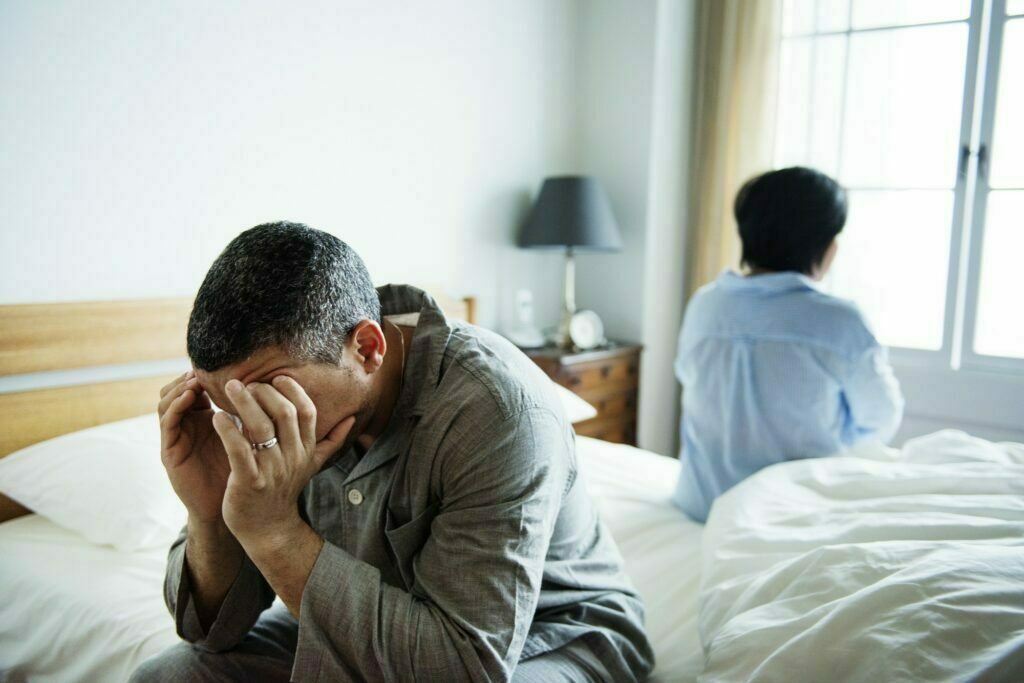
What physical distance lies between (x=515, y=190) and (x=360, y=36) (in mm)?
870

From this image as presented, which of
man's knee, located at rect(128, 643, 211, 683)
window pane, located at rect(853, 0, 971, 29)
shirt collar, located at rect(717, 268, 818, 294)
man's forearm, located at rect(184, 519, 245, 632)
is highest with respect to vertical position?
window pane, located at rect(853, 0, 971, 29)

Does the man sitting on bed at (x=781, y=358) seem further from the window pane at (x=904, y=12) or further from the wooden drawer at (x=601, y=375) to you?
the window pane at (x=904, y=12)

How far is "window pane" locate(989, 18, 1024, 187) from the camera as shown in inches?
102

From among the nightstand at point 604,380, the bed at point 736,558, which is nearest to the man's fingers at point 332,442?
the bed at point 736,558

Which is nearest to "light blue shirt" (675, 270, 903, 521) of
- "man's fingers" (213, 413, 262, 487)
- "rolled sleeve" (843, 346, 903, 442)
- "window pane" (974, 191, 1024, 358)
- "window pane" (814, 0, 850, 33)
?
"rolled sleeve" (843, 346, 903, 442)

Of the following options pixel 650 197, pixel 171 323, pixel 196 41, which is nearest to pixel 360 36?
pixel 196 41

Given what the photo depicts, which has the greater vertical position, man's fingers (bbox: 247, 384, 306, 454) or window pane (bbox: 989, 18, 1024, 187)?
window pane (bbox: 989, 18, 1024, 187)

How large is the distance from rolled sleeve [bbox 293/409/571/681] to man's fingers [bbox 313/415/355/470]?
11cm

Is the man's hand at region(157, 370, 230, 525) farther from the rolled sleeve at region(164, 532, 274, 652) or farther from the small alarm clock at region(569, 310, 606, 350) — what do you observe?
the small alarm clock at region(569, 310, 606, 350)

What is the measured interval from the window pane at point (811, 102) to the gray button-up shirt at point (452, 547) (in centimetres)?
237

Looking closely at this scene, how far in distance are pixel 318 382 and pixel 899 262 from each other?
8.72 feet

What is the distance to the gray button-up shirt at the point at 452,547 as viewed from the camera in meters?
0.83

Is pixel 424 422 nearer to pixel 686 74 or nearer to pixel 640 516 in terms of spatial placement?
pixel 640 516

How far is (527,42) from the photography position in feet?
9.56
